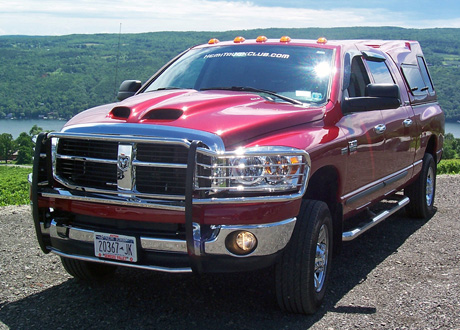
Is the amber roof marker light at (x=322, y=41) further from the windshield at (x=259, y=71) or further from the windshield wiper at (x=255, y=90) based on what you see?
the windshield wiper at (x=255, y=90)

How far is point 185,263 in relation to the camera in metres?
3.77

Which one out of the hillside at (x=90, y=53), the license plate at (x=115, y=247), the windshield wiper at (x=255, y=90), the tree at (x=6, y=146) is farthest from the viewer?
the tree at (x=6, y=146)

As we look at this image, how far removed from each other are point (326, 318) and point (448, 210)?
4.77 m

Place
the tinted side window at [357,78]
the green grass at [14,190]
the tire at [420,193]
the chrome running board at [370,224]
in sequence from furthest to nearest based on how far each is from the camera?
the green grass at [14,190] → the tire at [420,193] → the tinted side window at [357,78] → the chrome running board at [370,224]

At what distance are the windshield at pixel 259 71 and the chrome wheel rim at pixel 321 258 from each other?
3.68 ft

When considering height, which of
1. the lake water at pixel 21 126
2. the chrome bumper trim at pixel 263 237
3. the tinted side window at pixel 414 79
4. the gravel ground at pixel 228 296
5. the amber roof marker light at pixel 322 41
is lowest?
the lake water at pixel 21 126

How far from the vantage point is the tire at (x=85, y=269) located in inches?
187

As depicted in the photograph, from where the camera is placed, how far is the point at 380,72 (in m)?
6.15

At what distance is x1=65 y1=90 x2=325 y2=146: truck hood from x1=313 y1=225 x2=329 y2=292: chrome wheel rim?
84 centimetres

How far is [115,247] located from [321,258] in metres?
1.51

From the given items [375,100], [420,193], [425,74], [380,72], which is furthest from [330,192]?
[425,74]

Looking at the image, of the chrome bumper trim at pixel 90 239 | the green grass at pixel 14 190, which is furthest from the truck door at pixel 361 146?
the green grass at pixel 14 190

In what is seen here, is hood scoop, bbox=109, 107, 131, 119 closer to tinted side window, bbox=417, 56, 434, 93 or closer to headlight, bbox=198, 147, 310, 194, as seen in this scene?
headlight, bbox=198, 147, 310, 194

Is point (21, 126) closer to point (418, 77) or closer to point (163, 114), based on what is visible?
point (418, 77)
